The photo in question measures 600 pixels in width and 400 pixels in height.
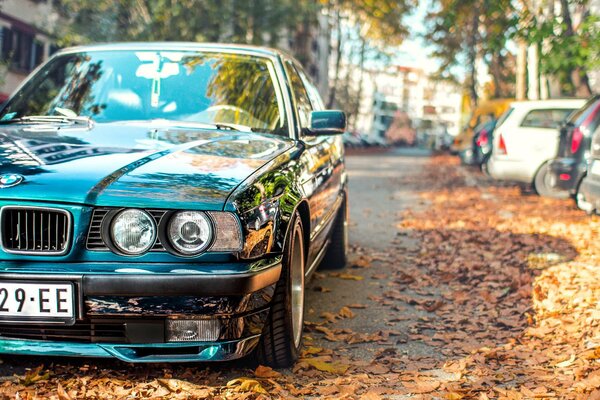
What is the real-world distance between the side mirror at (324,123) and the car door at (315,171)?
0.06 m

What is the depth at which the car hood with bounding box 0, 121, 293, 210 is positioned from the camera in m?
3.62

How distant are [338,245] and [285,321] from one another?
10.5ft

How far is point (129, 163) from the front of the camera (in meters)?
3.94

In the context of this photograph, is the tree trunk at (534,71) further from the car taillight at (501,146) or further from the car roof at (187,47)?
the car roof at (187,47)

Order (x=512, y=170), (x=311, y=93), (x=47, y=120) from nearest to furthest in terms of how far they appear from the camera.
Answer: (x=47, y=120) < (x=311, y=93) < (x=512, y=170)

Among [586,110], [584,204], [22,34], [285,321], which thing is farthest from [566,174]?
[22,34]

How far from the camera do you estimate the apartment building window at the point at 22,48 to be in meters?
32.0

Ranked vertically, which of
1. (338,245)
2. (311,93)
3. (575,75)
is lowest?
(338,245)

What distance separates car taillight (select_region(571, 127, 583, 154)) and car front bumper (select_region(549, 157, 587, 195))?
181mm

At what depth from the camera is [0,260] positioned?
357cm

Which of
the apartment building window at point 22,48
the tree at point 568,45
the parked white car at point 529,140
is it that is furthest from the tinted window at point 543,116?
the apartment building window at point 22,48

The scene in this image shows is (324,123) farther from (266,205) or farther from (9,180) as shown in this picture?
(9,180)

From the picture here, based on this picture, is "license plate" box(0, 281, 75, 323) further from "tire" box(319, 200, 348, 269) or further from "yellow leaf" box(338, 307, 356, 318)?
"tire" box(319, 200, 348, 269)

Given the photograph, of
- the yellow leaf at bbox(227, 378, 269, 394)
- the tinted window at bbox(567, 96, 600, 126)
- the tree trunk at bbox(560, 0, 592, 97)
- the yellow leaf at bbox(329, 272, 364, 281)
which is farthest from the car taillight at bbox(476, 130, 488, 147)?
the yellow leaf at bbox(227, 378, 269, 394)
